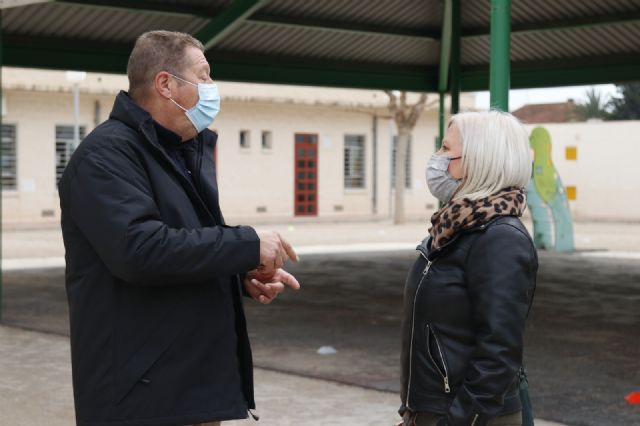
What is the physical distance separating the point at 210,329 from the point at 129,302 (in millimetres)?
261

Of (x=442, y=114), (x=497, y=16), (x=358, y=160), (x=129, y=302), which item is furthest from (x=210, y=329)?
(x=358, y=160)

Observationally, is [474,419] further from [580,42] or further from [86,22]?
[580,42]

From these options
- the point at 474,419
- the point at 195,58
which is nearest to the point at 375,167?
the point at 195,58

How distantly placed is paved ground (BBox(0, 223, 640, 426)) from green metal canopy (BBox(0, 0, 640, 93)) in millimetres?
3194

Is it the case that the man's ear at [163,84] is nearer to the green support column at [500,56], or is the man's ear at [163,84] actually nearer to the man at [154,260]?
the man at [154,260]

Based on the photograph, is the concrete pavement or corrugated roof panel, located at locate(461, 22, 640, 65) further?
corrugated roof panel, located at locate(461, 22, 640, 65)

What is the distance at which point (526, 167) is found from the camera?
3471 mm

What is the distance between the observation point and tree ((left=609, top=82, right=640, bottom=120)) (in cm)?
5566

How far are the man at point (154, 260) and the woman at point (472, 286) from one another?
1.64 feet

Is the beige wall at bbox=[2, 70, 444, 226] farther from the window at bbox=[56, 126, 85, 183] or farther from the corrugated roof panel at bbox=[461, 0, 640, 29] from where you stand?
the corrugated roof panel at bbox=[461, 0, 640, 29]

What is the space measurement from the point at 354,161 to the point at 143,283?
126ft

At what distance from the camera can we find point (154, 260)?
3.06 meters

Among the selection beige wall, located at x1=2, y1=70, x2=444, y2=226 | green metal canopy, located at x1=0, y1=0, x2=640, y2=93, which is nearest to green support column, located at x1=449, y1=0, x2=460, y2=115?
green metal canopy, located at x1=0, y1=0, x2=640, y2=93

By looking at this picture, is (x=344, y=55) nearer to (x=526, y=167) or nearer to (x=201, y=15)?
(x=201, y=15)
